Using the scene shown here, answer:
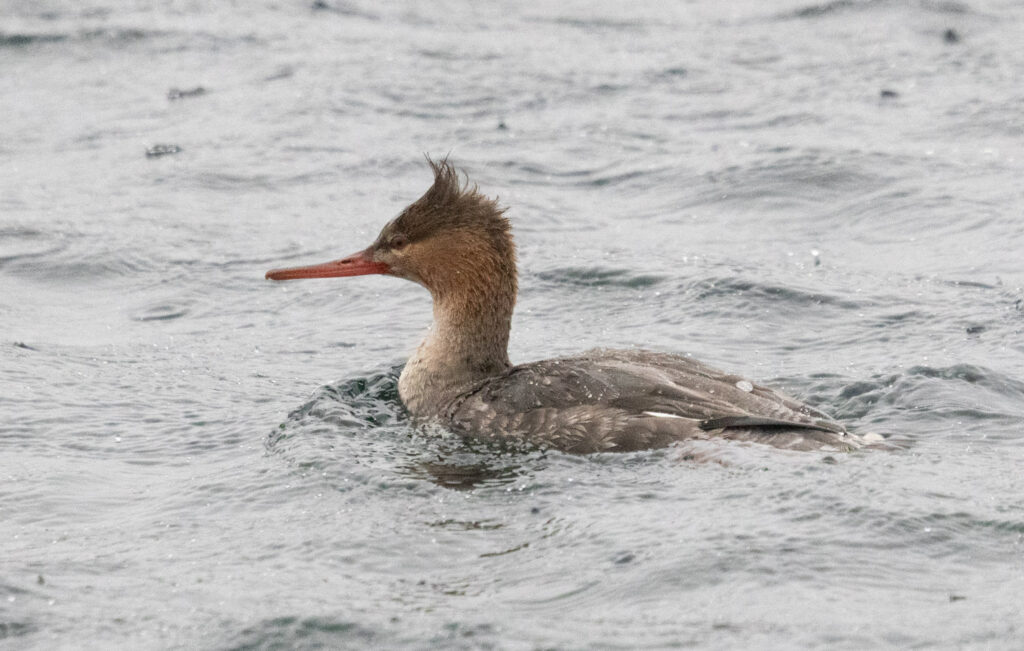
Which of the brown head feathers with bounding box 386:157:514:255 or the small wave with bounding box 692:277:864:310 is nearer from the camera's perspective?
the brown head feathers with bounding box 386:157:514:255

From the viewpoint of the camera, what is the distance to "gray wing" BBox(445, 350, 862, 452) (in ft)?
23.7

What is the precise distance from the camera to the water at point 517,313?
19.3 feet

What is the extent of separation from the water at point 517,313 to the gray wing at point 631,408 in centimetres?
17

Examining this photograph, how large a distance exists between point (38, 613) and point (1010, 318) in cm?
643

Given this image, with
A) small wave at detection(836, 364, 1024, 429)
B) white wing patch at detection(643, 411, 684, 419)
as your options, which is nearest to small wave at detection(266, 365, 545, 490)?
white wing patch at detection(643, 411, 684, 419)

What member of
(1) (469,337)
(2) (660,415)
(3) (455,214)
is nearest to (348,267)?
(3) (455,214)

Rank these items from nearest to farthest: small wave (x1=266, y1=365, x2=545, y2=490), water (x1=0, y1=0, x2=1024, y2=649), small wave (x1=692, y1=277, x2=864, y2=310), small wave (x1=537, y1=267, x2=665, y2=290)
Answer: water (x1=0, y1=0, x2=1024, y2=649)
small wave (x1=266, y1=365, x2=545, y2=490)
small wave (x1=692, y1=277, x2=864, y2=310)
small wave (x1=537, y1=267, x2=665, y2=290)

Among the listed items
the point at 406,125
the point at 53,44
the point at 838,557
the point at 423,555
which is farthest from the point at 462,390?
the point at 53,44

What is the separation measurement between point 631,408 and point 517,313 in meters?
3.09

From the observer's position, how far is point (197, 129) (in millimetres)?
15125

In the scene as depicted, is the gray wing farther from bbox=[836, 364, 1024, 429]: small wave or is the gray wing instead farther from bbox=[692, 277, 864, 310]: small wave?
bbox=[692, 277, 864, 310]: small wave

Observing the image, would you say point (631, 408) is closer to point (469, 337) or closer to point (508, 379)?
point (508, 379)

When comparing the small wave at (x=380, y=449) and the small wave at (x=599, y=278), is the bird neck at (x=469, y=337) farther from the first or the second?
the small wave at (x=599, y=278)

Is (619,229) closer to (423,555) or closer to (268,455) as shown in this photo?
(268,455)
